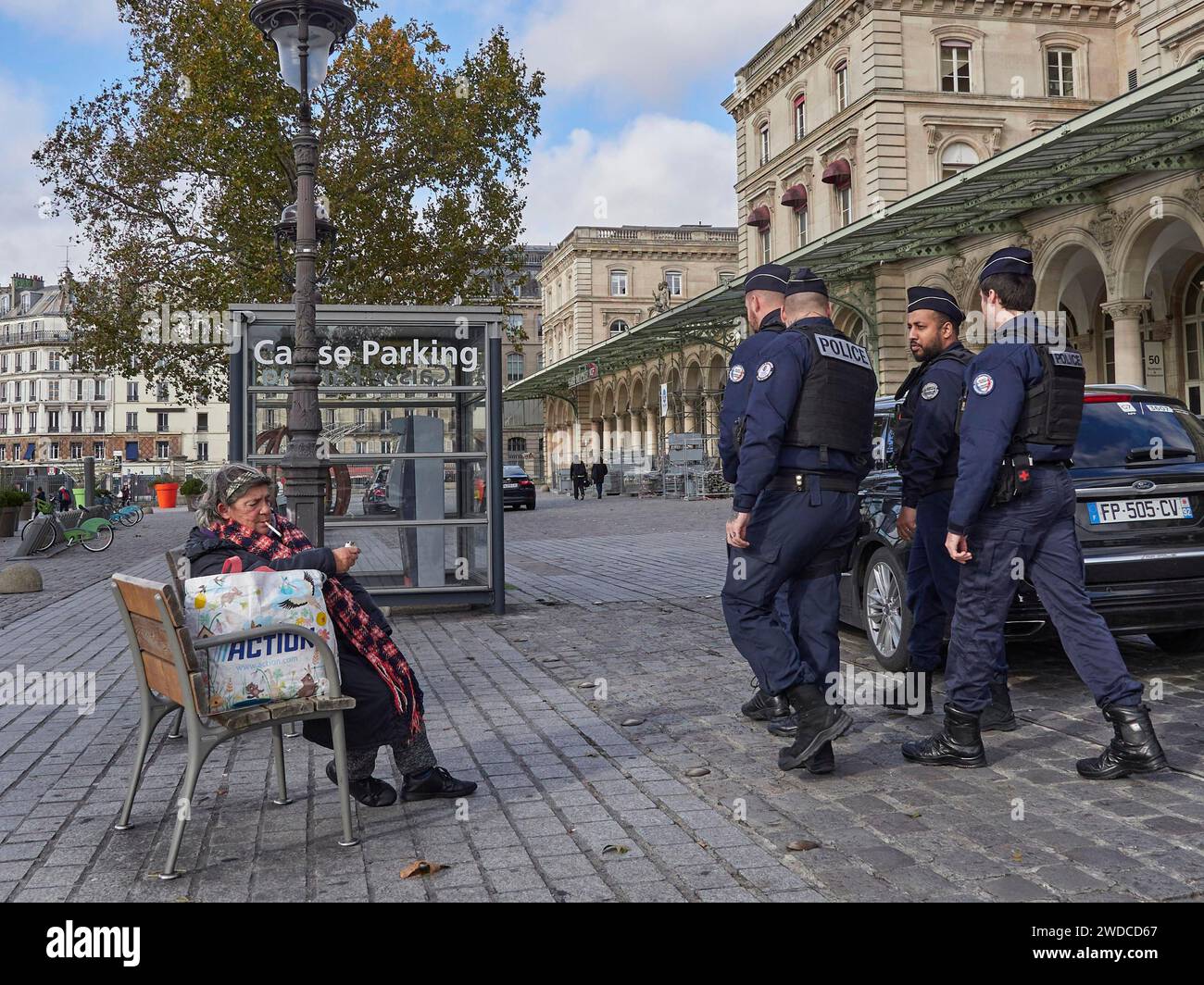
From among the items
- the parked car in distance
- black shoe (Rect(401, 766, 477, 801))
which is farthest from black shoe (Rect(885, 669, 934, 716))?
the parked car in distance

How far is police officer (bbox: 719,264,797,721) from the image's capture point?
5.06 m

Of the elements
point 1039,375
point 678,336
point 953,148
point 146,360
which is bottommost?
point 1039,375

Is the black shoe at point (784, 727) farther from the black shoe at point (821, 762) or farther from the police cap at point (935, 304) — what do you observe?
the police cap at point (935, 304)

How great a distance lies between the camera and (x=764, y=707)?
19.4 feet

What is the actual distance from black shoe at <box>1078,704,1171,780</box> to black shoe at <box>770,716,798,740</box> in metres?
1.33

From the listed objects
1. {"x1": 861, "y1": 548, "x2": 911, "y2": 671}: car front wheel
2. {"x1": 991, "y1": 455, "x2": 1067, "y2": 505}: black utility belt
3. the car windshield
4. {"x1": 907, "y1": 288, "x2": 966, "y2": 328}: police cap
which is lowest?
{"x1": 861, "y1": 548, "x2": 911, "y2": 671}: car front wheel

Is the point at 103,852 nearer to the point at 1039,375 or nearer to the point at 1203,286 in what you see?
the point at 1039,375

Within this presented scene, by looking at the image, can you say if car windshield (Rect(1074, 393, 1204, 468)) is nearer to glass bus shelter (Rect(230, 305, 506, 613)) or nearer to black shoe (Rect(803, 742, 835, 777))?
black shoe (Rect(803, 742, 835, 777))

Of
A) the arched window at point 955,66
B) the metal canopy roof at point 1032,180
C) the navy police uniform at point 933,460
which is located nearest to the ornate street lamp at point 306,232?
the navy police uniform at point 933,460

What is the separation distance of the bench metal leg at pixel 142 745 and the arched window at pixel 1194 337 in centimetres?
2741

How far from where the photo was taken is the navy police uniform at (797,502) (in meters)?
4.78

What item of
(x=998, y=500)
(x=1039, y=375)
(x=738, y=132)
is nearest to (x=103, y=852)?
(x=998, y=500)
